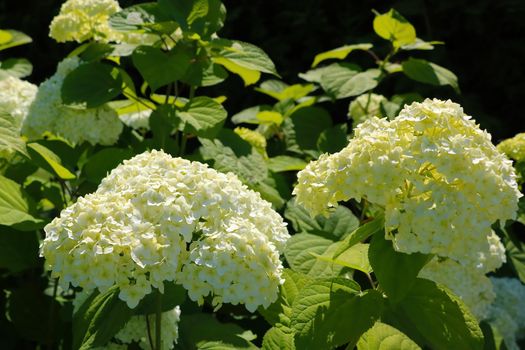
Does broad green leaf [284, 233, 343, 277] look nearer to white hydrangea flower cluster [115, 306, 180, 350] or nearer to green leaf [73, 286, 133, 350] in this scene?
white hydrangea flower cluster [115, 306, 180, 350]

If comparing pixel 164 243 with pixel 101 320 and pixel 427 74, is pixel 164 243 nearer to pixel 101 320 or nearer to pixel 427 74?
pixel 101 320

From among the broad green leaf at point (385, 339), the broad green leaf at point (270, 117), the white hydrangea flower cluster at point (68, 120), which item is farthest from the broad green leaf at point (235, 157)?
the broad green leaf at point (385, 339)

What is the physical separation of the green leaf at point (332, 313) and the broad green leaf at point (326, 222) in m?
0.90

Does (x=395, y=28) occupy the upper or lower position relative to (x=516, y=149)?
upper

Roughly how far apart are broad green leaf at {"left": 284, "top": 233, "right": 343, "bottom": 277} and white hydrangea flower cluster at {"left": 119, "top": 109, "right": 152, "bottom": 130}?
93 centimetres

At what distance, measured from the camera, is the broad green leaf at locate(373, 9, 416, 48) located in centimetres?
332

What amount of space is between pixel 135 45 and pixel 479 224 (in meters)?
1.72

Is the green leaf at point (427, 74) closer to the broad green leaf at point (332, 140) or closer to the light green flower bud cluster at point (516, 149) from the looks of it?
the broad green leaf at point (332, 140)

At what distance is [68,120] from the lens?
9.41ft

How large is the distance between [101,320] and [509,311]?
186cm

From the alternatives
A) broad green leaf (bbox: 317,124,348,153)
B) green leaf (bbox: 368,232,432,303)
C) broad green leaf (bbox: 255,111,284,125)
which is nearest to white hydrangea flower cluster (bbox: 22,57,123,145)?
broad green leaf (bbox: 255,111,284,125)

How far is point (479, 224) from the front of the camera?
66.5 inches

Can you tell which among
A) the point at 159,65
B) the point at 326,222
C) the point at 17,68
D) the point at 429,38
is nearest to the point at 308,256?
the point at 326,222

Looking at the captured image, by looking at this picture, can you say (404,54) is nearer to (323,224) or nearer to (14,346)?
(323,224)
